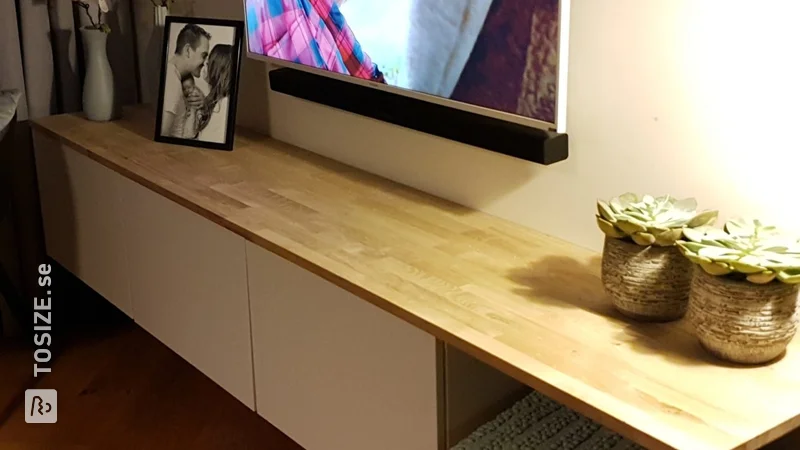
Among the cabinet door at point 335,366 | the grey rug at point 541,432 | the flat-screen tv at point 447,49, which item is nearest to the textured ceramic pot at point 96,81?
the flat-screen tv at point 447,49

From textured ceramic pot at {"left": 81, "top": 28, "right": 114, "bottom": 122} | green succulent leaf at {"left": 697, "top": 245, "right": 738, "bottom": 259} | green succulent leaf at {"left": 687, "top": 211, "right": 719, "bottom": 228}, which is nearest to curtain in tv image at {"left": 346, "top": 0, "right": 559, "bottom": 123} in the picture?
green succulent leaf at {"left": 687, "top": 211, "right": 719, "bottom": 228}

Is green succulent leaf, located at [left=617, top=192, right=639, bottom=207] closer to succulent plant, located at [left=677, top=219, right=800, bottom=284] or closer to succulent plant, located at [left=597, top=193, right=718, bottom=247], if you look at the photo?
succulent plant, located at [left=597, top=193, right=718, bottom=247]

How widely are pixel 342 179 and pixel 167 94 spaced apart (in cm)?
62

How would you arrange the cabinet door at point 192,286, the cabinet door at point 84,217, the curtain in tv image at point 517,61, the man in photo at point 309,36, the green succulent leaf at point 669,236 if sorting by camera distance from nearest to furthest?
the green succulent leaf at point 669,236 < the curtain in tv image at point 517,61 < the cabinet door at point 192,286 < the man in photo at point 309,36 < the cabinet door at point 84,217

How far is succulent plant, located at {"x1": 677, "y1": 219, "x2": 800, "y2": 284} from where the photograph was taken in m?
1.16

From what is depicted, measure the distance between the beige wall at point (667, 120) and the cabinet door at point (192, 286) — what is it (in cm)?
53

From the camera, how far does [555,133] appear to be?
164 cm

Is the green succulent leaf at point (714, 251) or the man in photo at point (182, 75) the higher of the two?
the man in photo at point (182, 75)

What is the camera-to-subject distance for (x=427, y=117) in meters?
1.87

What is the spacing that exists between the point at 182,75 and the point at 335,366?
112 cm

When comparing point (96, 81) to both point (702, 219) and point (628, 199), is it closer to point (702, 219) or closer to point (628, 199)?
point (628, 199)

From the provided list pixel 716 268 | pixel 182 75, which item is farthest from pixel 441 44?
pixel 182 75

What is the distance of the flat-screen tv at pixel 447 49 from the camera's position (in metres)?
1.59

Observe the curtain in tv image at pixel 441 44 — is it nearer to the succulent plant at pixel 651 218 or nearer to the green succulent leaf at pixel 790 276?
the succulent plant at pixel 651 218
